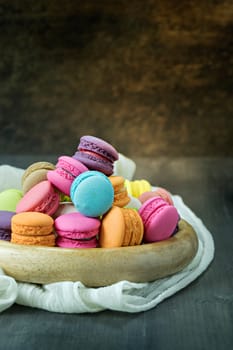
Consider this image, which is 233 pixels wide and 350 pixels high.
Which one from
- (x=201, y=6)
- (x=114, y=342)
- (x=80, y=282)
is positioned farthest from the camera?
(x=201, y=6)

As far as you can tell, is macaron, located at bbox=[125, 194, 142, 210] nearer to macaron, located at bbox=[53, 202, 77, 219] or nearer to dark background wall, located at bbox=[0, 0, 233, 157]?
macaron, located at bbox=[53, 202, 77, 219]

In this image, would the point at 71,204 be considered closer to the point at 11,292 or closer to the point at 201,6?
the point at 11,292

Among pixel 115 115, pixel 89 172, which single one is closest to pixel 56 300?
pixel 89 172

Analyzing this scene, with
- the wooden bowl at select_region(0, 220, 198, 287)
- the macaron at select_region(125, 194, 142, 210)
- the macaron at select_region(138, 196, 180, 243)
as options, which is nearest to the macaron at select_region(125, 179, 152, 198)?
the macaron at select_region(125, 194, 142, 210)

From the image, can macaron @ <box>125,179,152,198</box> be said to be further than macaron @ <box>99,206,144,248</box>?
Yes

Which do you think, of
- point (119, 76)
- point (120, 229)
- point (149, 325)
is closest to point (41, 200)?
point (120, 229)

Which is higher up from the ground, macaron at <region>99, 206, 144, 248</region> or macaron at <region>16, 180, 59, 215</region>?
macaron at <region>16, 180, 59, 215</region>

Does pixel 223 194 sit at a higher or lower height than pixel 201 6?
lower
